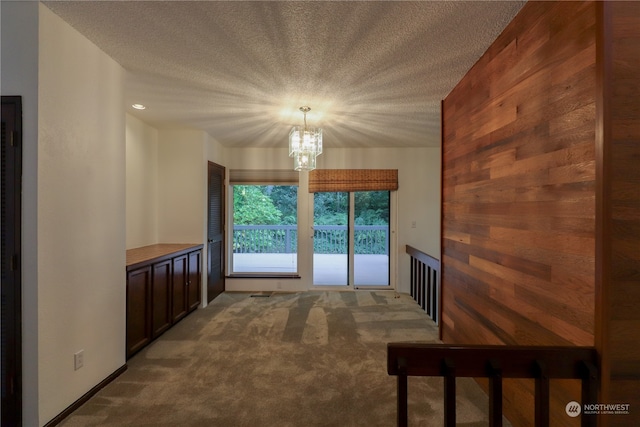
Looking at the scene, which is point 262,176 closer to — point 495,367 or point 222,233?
point 222,233

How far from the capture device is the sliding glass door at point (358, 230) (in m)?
4.60

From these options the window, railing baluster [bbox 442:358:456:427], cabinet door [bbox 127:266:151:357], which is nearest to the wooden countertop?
cabinet door [bbox 127:266:151:357]

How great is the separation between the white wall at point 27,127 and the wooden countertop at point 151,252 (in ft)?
2.74

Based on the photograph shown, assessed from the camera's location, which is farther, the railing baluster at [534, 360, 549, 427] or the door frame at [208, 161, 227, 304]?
the door frame at [208, 161, 227, 304]

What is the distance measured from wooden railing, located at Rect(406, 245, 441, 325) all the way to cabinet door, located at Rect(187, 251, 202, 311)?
3009mm

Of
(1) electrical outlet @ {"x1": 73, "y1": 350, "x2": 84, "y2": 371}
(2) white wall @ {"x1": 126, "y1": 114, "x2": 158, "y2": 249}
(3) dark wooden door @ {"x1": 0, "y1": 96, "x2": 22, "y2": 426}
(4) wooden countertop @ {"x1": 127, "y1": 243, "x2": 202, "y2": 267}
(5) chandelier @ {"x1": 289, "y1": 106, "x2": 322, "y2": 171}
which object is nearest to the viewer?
(3) dark wooden door @ {"x1": 0, "y1": 96, "x2": 22, "y2": 426}

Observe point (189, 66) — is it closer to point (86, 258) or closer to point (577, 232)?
point (86, 258)

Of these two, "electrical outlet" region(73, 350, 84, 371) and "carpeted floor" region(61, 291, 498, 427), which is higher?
"electrical outlet" region(73, 350, 84, 371)

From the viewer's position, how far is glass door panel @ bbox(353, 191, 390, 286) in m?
4.63

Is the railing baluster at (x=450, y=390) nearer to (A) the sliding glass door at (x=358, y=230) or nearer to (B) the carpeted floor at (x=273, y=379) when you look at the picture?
(B) the carpeted floor at (x=273, y=379)

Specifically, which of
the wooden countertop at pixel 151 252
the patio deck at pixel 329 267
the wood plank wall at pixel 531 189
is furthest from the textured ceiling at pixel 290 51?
the patio deck at pixel 329 267

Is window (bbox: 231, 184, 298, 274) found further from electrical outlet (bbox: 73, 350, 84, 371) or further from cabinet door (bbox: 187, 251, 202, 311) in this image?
electrical outlet (bbox: 73, 350, 84, 371)

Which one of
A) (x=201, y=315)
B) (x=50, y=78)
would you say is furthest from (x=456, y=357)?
(x=201, y=315)

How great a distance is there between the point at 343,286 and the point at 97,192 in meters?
3.63
